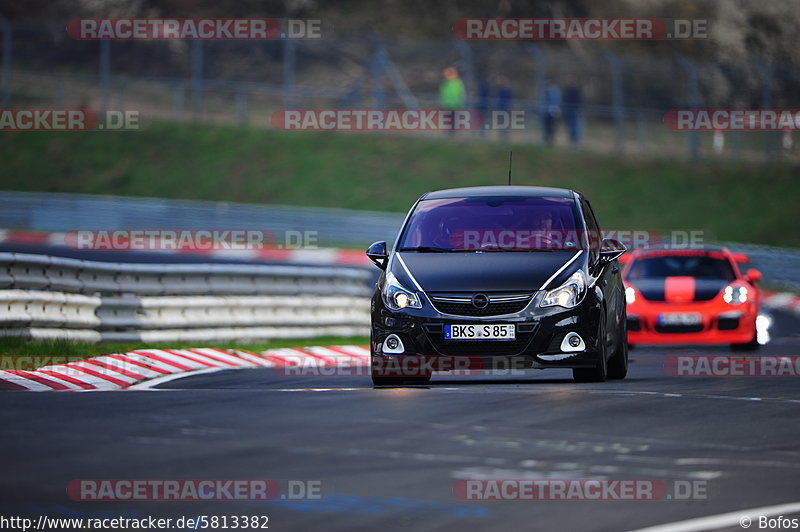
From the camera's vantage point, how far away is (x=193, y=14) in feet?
188

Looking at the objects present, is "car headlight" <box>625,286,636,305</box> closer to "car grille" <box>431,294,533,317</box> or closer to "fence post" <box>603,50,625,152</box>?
"car grille" <box>431,294,533,317</box>

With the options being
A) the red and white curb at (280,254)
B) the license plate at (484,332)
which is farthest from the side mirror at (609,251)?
the red and white curb at (280,254)

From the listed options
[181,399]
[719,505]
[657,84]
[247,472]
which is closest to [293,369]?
[181,399]

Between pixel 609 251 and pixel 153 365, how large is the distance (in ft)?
14.4

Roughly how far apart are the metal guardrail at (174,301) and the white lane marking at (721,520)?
31.2 ft

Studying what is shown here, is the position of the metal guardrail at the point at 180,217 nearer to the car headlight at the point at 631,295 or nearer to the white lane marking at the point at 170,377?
the car headlight at the point at 631,295

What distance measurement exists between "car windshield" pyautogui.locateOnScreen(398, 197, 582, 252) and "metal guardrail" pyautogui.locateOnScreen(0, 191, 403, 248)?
77.1ft

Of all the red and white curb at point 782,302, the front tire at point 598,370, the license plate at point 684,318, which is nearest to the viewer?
the front tire at point 598,370

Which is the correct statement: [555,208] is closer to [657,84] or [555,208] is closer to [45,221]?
[45,221]

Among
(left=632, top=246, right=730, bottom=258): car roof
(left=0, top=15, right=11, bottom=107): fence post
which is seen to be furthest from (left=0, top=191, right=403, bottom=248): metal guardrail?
(left=632, top=246, right=730, bottom=258): car roof

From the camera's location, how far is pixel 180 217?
37.7 meters

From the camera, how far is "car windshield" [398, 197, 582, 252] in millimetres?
13109

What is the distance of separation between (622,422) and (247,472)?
307cm

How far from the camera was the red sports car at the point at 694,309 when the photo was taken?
18609 millimetres
